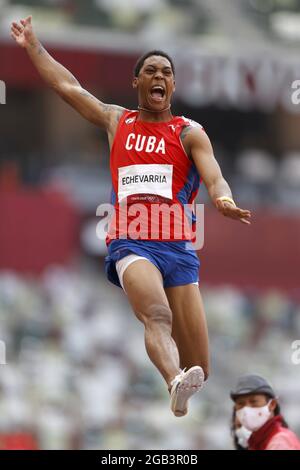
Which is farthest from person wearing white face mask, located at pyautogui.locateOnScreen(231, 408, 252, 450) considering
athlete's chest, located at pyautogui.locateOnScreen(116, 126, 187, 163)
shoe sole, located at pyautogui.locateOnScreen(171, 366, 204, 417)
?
athlete's chest, located at pyautogui.locateOnScreen(116, 126, 187, 163)

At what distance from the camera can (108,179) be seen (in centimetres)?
2712

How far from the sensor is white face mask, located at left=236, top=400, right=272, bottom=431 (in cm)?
1066

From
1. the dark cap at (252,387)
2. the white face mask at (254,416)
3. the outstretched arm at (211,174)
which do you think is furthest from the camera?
the dark cap at (252,387)

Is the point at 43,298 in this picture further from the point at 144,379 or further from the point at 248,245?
the point at 248,245

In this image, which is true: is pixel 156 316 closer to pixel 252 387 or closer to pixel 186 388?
pixel 186 388

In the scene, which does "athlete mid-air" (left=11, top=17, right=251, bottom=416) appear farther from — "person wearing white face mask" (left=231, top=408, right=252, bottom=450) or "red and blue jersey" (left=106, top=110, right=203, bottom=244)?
"person wearing white face mask" (left=231, top=408, right=252, bottom=450)

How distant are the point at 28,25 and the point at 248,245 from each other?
15.2m

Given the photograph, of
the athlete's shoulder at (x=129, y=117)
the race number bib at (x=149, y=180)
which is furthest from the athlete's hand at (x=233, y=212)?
the athlete's shoulder at (x=129, y=117)

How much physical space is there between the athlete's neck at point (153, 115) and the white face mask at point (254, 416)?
7.13 ft

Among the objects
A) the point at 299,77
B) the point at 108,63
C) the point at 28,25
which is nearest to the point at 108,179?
the point at 108,63

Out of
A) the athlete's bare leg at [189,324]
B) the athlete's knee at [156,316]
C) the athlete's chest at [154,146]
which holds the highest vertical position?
the athlete's chest at [154,146]

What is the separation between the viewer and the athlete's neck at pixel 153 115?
10.8 m

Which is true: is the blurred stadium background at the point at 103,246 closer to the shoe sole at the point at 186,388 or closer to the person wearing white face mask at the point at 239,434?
the person wearing white face mask at the point at 239,434
